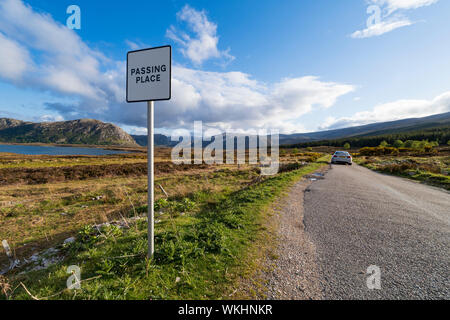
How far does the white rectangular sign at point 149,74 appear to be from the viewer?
3.12 m

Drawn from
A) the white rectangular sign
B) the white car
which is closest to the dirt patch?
the white rectangular sign

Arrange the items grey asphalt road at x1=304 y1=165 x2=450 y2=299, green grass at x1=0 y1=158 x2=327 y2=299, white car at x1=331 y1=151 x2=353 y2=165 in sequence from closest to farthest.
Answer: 1. green grass at x1=0 y1=158 x2=327 y2=299
2. grey asphalt road at x1=304 y1=165 x2=450 y2=299
3. white car at x1=331 y1=151 x2=353 y2=165

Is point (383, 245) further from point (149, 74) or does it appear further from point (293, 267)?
point (149, 74)

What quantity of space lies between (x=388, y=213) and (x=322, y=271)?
5.21m

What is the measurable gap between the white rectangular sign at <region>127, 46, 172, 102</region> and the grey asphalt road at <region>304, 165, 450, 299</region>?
4275mm

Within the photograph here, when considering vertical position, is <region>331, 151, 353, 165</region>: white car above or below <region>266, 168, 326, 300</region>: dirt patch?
above

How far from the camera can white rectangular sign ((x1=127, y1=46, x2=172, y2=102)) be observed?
3115 mm

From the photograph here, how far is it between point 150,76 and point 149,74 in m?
0.04

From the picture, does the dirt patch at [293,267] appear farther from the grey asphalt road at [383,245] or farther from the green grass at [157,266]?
the green grass at [157,266]

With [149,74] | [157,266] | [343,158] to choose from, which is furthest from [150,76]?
[343,158]

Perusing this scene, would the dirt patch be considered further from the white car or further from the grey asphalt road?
the white car

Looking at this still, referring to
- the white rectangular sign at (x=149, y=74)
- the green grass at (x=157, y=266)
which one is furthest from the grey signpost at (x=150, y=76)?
the green grass at (x=157, y=266)
